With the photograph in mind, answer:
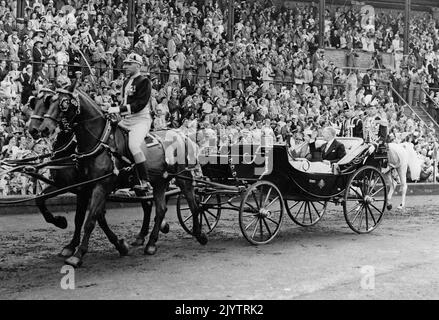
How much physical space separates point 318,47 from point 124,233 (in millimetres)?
15703

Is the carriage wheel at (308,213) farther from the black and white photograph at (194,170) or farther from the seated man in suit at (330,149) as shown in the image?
the seated man in suit at (330,149)

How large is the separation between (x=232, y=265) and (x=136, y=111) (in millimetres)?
2297

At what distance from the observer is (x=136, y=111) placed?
8055 mm

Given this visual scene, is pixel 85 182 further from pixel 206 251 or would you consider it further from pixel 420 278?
pixel 420 278

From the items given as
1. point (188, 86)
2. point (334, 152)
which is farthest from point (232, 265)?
point (188, 86)

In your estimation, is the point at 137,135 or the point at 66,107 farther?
the point at 137,135

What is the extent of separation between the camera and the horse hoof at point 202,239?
873cm

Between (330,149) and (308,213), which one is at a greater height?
(330,149)

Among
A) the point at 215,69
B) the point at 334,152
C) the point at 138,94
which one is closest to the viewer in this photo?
the point at 138,94

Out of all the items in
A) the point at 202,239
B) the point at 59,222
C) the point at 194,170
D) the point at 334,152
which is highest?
the point at 334,152

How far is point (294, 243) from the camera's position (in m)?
9.03

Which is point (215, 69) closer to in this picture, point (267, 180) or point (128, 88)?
point (267, 180)

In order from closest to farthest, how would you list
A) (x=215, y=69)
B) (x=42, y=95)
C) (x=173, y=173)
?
(x=42, y=95), (x=173, y=173), (x=215, y=69)

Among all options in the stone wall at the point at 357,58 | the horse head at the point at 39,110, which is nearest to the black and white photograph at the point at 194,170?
the horse head at the point at 39,110
